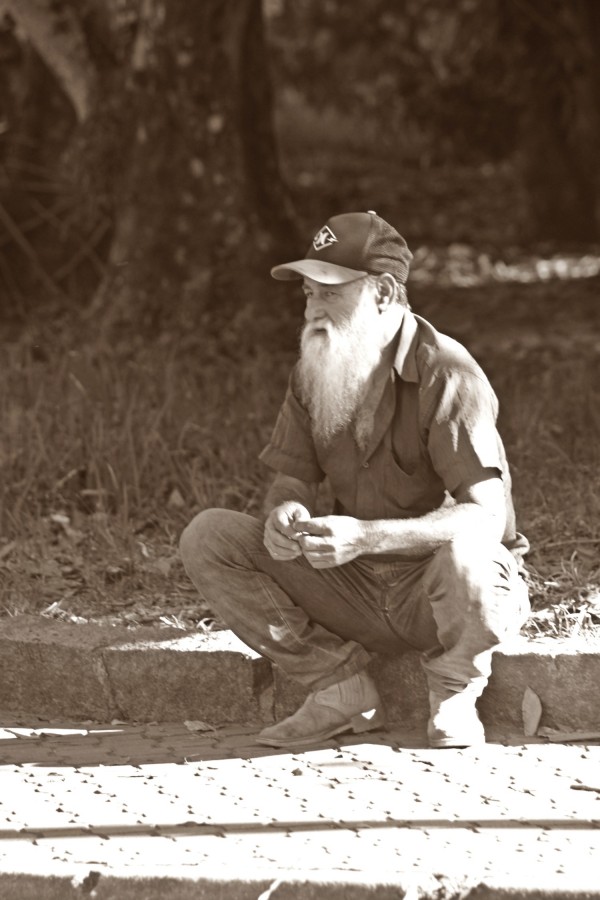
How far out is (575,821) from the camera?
4188mm

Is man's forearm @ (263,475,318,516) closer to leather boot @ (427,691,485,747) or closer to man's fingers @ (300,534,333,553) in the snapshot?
man's fingers @ (300,534,333,553)

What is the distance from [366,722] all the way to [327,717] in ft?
0.46

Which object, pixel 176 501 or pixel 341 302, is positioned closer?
pixel 341 302

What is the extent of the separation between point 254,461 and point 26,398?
4.89ft

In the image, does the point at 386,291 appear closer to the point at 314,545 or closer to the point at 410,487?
the point at 410,487

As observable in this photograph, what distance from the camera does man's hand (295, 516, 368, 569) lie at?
15.3ft

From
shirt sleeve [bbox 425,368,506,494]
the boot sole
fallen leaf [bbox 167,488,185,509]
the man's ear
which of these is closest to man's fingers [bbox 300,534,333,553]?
shirt sleeve [bbox 425,368,506,494]

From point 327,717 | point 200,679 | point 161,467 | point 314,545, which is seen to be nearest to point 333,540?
point 314,545

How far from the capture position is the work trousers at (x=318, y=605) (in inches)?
191

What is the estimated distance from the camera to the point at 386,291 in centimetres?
485

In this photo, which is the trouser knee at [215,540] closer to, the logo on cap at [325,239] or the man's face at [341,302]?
the man's face at [341,302]

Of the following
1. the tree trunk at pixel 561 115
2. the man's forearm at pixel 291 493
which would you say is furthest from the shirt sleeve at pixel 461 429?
the tree trunk at pixel 561 115

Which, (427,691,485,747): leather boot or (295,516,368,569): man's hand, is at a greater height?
(295,516,368,569): man's hand

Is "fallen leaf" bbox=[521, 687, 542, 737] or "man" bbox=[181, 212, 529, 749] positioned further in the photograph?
"fallen leaf" bbox=[521, 687, 542, 737]
